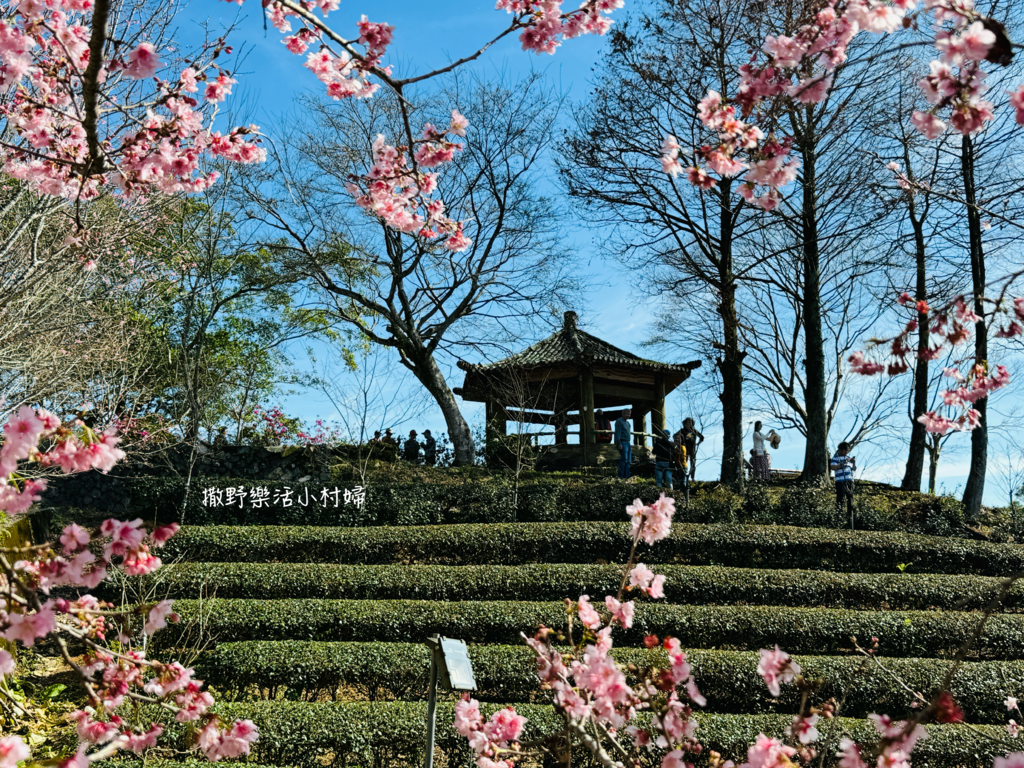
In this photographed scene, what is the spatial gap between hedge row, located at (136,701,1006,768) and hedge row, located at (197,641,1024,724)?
577 mm

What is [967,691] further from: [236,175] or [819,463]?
[236,175]

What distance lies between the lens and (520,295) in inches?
701

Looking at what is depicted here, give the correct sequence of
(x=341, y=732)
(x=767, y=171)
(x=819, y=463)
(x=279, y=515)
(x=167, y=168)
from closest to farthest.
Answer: (x=767, y=171), (x=167, y=168), (x=341, y=732), (x=279, y=515), (x=819, y=463)

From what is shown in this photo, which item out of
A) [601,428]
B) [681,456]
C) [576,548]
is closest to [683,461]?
[681,456]

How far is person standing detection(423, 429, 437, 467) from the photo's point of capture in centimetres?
1752

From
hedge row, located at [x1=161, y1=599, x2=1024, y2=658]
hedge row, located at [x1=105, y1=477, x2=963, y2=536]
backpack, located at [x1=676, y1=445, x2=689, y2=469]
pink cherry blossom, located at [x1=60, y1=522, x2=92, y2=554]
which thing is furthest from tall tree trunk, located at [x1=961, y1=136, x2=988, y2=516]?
pink cherry blossom, located at [x1=60, y1=522, x2=92, y2=554]

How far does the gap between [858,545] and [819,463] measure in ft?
12.0

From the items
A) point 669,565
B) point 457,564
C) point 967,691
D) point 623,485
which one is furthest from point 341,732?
point 623,485

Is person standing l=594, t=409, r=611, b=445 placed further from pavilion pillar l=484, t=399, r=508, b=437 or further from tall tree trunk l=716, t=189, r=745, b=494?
tall tree trunk l=716, t=189, r=745, b=494

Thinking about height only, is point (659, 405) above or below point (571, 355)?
below

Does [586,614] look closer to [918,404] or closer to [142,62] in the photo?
[142,62]

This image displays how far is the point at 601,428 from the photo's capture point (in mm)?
18203

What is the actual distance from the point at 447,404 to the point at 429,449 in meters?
1.21

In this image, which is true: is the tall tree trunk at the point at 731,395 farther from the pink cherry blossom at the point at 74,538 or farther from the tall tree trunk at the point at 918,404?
the pink cherry blossom at the point at 74,538
